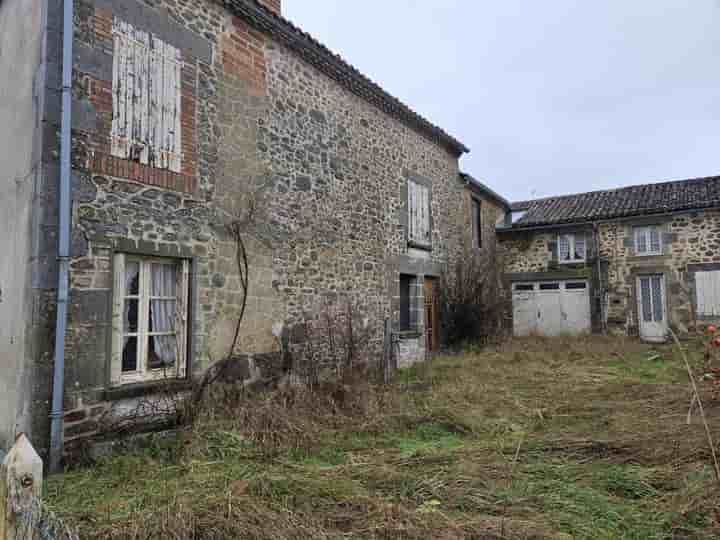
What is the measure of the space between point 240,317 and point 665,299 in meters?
13.3

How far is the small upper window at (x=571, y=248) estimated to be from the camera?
51.3 feet

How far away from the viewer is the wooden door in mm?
11203

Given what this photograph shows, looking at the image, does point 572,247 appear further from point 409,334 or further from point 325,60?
point 325,60

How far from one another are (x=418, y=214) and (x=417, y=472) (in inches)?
303

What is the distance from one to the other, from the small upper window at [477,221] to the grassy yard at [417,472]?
26.4 feet

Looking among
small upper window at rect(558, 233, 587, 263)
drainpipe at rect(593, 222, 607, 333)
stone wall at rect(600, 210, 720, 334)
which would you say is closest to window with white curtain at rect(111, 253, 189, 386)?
drainpipe at rect(593, 222, 607, 333)

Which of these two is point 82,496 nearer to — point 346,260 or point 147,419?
point 147,419

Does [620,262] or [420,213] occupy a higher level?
[420,213]

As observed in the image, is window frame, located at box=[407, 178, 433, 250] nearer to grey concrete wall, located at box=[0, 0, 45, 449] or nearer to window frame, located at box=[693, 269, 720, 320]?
grey concrete wall, located at box=[0, 0, 45, 449]

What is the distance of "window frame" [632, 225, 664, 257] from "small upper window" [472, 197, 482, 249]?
15.7 ft

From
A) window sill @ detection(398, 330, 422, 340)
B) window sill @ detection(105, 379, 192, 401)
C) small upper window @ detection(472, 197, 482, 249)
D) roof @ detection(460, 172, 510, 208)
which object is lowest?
window sill @ detection(105, 379, 192, 401)

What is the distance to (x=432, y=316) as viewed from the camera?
449 inches

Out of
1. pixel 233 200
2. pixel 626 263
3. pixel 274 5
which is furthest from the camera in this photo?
pixel 626 263

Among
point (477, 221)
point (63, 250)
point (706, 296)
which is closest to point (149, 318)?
point (63, 250)
